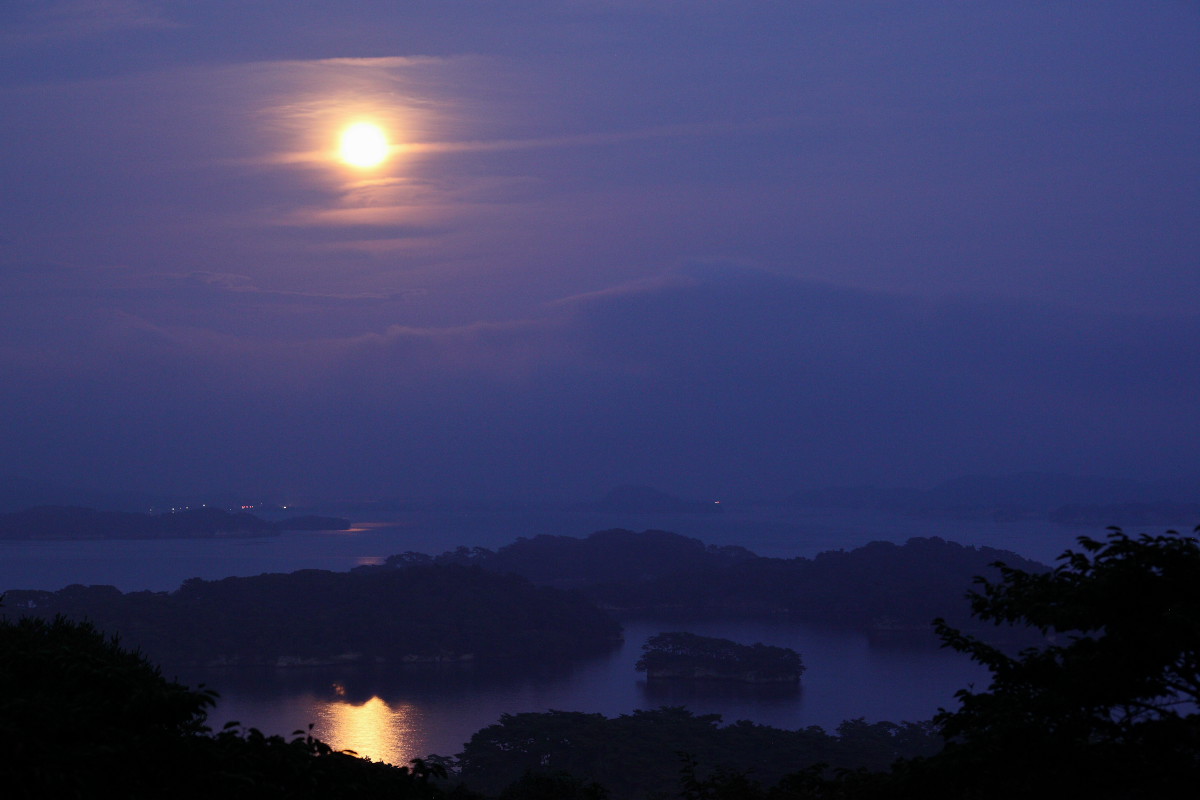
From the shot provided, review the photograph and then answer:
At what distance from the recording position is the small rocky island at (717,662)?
6309cm

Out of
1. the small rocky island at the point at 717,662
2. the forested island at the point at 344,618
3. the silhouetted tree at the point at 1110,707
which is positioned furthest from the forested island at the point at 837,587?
the silhouetted tree at the point at 1110,707

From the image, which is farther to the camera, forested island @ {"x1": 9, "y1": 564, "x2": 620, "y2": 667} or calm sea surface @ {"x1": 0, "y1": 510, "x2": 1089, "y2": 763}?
forested island @ {"x1": 9, "y1": 564, "x2": 620, "y2": 667}

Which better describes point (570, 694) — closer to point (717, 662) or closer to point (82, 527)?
point (717, 662)

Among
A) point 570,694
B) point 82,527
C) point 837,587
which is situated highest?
point 82,527

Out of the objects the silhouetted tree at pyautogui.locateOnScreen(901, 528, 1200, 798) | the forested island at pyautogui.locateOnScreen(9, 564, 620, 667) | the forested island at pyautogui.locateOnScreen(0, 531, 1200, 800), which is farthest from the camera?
the forested island at pyautogui.locateOnScreen(9, 564, 620, 667)

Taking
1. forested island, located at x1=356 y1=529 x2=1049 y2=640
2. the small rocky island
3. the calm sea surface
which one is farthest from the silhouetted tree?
forested island, located at x1=356 y1=529 x2=1049 y2=640

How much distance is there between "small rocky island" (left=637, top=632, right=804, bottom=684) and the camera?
63.1 meters

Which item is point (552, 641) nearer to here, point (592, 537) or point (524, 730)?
point (524, 730)

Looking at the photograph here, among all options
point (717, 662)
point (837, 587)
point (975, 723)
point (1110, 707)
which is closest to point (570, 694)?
point (717, 662)

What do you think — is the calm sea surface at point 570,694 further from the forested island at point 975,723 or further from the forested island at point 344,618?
the forested island at point 975,723

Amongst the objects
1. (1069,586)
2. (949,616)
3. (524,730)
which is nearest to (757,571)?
(949,616)

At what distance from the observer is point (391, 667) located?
69.2 meters

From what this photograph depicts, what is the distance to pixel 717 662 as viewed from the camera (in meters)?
63.8

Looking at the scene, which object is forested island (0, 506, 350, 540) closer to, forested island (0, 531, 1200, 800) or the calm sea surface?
the calm sea surface
